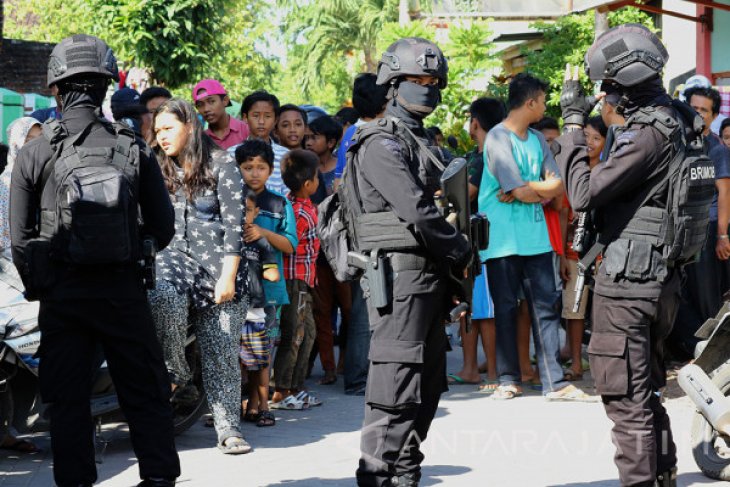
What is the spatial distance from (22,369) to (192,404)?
110 cm

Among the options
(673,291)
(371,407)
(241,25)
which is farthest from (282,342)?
(241,25)

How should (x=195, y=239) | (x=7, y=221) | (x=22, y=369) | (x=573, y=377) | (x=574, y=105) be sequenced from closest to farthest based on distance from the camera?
(x=574, y=105) → (x=22, y=369) → (x=195, y=239) → (x=7, y=221) → (x=573, y=377)

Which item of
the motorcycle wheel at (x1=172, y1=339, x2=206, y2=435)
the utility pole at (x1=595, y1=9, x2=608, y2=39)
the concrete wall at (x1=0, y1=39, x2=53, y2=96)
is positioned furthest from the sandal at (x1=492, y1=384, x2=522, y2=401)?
the concrete wall at (x1=0, y1=39, x2=53, y2=96)

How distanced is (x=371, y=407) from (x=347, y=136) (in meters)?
3.88

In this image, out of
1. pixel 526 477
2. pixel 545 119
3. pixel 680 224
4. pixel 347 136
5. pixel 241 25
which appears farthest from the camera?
pixel 241 25

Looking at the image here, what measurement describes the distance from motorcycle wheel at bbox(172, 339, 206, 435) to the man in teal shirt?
2.32m

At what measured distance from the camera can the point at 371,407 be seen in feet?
17.0

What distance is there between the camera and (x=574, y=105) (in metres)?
5.55

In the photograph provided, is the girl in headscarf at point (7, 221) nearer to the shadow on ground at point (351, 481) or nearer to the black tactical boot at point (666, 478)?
the shadow on ground at point (351, 481)

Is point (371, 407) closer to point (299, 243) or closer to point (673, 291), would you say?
point (673, 291)

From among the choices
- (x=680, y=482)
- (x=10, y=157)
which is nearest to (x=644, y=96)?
(x=680, y=482)

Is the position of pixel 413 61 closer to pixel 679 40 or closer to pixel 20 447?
pixel 20 447

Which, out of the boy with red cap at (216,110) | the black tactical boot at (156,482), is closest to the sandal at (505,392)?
the boy with red cap at (216,110)

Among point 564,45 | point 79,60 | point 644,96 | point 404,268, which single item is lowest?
point 404,268
